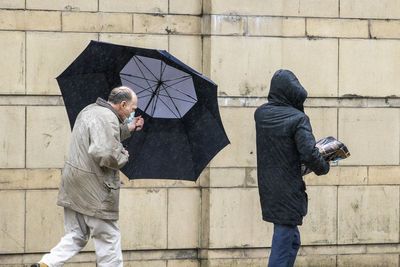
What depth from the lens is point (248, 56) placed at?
433 inches

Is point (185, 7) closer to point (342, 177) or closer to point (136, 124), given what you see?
point (342, 177)

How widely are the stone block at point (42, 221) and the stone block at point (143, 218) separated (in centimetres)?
62

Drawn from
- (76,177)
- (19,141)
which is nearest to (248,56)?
(19,141)

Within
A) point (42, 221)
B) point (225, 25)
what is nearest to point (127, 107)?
point (42, 221)

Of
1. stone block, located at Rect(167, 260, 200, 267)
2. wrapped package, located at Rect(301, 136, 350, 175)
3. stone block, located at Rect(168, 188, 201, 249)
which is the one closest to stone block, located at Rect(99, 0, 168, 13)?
stone block, located at Rect(168, 188, 201, 249)

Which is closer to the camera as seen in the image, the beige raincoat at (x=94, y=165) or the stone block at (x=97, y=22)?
the beige raincoat at (x=94, y=165)

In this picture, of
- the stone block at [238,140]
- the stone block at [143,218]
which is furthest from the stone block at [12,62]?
the stone block at [238,140]

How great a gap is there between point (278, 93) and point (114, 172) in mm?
1383

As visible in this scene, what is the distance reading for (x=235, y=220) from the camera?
11000mm

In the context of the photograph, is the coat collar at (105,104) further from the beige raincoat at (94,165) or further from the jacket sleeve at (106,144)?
the jacket sleeve at (106,144)

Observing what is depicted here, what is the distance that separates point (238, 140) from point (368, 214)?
153 centimetres

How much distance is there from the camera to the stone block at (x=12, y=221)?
34.6ft

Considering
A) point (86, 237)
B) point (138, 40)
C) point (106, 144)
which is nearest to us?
point (106, 144)

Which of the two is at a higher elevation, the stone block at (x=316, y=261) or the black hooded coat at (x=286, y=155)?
the black hooded coat at (x=286, y=155)
